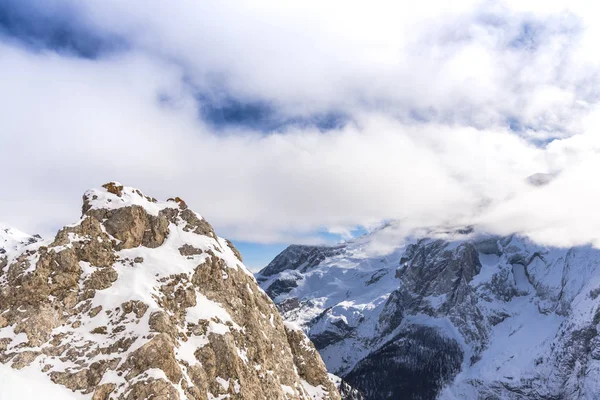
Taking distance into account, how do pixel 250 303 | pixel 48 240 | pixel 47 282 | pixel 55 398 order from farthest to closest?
pixel 250 303
pixel 48 240
pixel 47 282
pixel 55 398

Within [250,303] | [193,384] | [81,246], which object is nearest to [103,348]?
[193,384]

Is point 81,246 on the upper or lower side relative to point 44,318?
upper

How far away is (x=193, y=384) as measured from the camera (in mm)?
64125

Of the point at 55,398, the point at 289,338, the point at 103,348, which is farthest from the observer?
the point at 289,338

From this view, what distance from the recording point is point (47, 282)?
6900 centimetres

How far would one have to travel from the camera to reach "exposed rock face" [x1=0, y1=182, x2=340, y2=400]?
6147 centimetres

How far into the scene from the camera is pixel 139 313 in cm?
6844

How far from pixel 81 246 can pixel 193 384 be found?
30.1 metres

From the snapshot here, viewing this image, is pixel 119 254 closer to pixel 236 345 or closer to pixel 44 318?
pixel 44 318

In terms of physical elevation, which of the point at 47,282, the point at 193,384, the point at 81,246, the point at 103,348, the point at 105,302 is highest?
the point at 81,246

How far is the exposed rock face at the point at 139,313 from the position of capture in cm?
6147

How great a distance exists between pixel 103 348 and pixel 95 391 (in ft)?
21.8

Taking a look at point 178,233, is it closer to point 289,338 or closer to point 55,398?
point 289,338

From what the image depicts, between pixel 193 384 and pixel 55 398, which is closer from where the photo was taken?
pixel 55 398
